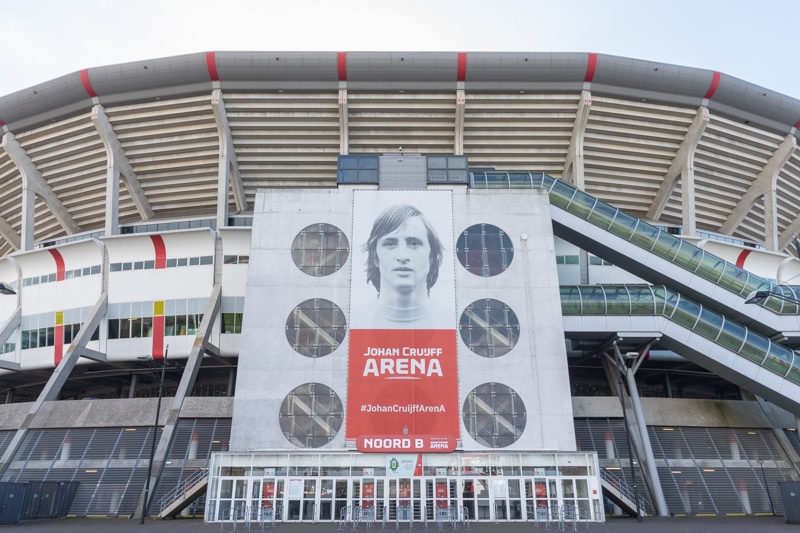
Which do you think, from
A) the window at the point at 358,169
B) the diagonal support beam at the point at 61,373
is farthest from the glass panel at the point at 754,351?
the diagonal support beam at the point at 61,373

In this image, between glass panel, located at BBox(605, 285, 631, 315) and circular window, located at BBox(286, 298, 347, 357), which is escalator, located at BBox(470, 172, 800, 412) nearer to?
glass panel, located at BBox(605, 285, 631, 315)

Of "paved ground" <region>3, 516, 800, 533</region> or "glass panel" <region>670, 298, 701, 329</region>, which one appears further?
"glass panel" <region>670, 298, 701, 329</region>

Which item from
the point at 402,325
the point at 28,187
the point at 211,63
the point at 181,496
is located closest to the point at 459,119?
the point at 211,63

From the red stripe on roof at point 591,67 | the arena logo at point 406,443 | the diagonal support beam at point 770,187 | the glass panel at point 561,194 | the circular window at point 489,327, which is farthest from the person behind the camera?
the diagonal support beam at point 770,187

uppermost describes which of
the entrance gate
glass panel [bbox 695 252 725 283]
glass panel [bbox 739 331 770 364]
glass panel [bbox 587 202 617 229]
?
glass panel [bbox 587 202 617 229]

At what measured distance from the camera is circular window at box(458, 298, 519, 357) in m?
33.9

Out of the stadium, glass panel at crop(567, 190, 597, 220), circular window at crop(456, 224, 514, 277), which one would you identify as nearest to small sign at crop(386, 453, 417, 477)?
the stadium

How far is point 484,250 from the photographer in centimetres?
3597

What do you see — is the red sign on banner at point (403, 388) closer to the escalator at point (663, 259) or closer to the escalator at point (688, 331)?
the escalator at point (688, 331)

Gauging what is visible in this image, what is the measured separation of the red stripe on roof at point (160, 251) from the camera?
4422 cm

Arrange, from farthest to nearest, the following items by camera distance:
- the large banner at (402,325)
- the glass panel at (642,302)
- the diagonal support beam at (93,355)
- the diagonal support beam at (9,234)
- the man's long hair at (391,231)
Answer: the diagonal support beam at (9,234) < the diagonal support beam at (93,355) < the glass panel at (642,302) < the man's long hair at (391,231) < the large banner at (402,325)

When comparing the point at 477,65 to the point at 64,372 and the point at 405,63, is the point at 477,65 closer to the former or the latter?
the point at 405,63

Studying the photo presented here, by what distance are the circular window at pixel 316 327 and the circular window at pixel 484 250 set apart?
7.12 metres

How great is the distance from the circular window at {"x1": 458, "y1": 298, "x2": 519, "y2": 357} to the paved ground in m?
8.71
